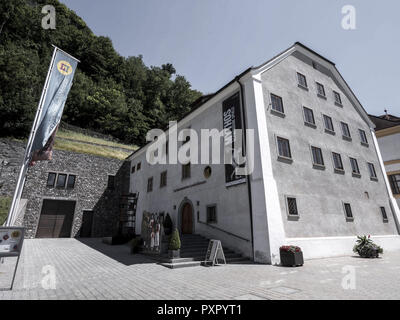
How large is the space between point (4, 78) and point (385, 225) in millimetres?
45700

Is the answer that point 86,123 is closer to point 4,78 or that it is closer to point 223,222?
point 4,78

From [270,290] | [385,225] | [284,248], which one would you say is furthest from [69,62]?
[385,225]

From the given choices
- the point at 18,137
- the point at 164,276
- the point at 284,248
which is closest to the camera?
the point at 164,276

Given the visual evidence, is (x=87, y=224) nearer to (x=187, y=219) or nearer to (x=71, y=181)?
(x=71, y=181)

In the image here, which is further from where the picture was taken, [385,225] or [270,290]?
[385,225]

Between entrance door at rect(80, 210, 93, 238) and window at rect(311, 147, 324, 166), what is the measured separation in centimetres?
2330

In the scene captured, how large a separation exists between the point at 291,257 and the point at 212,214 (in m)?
5.75

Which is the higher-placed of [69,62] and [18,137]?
[18,137]

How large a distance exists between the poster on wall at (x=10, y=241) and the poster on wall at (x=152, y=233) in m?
7.06

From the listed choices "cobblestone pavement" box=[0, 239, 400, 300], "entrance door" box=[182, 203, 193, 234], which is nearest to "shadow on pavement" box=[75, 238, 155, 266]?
"cobblestone pavement" box=[0, 239, 400, 300]

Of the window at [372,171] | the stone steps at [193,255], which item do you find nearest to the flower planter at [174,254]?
the stone steps at [193,255]

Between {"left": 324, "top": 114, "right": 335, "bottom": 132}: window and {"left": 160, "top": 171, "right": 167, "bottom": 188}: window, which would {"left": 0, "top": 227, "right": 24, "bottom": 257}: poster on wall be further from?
{"left": 324, "top": 114, "right": 335, "bottom": 132}: window

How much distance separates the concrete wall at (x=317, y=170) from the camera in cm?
1281
